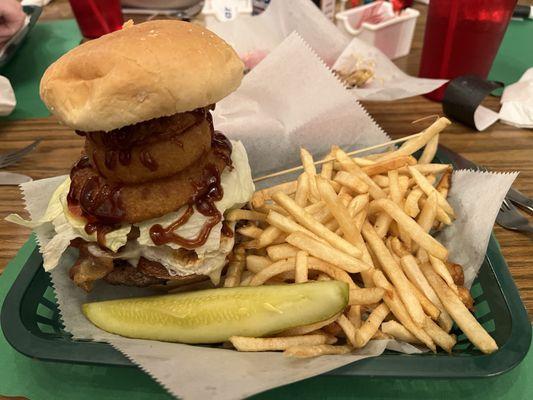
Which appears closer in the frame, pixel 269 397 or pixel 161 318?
pixel 269 397

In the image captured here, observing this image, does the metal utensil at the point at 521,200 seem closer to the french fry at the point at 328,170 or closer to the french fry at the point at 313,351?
the french fry at the point at 328,170

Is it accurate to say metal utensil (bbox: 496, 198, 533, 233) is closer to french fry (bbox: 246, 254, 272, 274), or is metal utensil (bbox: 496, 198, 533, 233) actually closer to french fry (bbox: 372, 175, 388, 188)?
french fry (bbox: 372, 175, 388, 188)

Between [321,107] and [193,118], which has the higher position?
[193,118]

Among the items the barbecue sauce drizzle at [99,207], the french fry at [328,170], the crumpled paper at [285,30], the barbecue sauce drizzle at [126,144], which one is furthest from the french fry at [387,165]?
the crumpled paper at [285,30]

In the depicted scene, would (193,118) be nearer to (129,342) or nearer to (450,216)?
(129,342)

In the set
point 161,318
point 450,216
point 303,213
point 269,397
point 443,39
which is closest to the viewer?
point 269,397

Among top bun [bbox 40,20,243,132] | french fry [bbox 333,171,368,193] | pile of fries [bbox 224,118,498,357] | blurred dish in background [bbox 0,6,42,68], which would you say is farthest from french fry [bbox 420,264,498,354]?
blurred dish in background [bbox 0,6,42,68]

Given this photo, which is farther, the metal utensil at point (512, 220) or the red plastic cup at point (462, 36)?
the red plastic cup at point (462, 36)

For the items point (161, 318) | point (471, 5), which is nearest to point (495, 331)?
point (161, 318)
